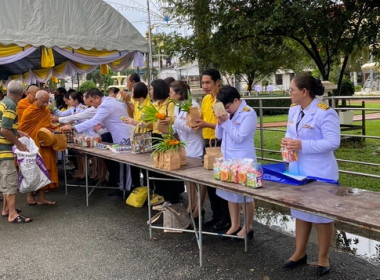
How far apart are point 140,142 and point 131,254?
1.37 m

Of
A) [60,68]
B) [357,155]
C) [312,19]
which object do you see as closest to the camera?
[312,19]

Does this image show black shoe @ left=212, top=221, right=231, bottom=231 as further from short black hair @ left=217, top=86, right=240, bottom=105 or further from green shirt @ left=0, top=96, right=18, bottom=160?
green shirt @ left=0, top=96, right=18, bottom=160

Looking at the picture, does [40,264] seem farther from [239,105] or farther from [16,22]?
[16,22]

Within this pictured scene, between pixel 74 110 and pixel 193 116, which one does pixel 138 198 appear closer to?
pixel 193 116

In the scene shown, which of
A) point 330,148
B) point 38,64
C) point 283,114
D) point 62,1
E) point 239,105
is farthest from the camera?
point 283,114

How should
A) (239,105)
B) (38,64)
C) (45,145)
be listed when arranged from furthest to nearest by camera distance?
(38,64) → (45,145) → (239,105)

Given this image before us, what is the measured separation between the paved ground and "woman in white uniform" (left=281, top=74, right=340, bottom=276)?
1.58ft

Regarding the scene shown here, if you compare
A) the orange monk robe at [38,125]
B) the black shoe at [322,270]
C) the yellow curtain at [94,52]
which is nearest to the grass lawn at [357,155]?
the black shoe at [322,270]

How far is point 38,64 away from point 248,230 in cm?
884

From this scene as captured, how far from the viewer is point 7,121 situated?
4625mm

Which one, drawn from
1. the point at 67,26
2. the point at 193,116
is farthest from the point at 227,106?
the point at 67,26

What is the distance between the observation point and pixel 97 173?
705 centimetres

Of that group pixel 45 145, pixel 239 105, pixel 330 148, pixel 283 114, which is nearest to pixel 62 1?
pixel 45 145

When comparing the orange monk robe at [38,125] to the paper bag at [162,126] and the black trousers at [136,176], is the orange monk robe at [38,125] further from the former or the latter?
Result: the paper bag at [162,126]
